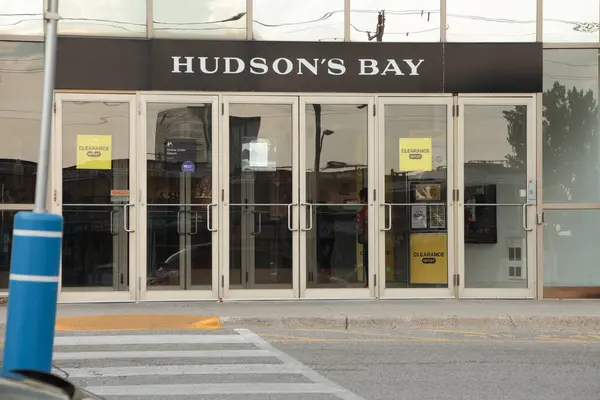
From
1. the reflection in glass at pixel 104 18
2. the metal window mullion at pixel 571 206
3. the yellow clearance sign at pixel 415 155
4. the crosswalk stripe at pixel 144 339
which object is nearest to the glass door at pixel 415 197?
the yellow clearance sign at pixel 415 155

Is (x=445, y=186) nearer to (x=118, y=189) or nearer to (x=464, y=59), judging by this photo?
(x=464, y=59)

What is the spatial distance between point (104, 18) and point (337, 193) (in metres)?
4.51

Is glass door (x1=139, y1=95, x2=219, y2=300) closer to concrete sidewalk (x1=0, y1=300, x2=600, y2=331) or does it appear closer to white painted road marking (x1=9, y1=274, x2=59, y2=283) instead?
concrete sidewalk (x1=0, y1=300, x2=600, y2=331)

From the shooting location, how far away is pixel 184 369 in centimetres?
709

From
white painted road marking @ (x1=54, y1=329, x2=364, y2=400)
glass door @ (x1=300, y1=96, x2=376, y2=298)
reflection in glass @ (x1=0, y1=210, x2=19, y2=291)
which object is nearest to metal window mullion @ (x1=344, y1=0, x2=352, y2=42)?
glass door @ (x1=300, y1=96, x2=376, y2=298)

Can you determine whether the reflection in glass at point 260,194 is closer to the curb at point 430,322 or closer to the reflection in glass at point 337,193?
the reflection in glass at point 337,193

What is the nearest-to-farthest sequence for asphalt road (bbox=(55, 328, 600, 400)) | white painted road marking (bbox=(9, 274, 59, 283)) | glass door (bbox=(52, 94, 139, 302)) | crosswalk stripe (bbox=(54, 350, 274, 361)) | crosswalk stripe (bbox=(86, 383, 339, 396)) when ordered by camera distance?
white painted road marking (bbox=(9, 274, 59, 283))
crosswalk stripe (bbox=(86, 383, 339, 396))
asphalt road (bbox=(55, 328, 600, 400))
crosswalk stripe (bbox=(54, 350, 274, 361))
glass door (bbox=(52, 94, 139, 302))

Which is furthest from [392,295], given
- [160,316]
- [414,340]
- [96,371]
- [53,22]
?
[53,22]

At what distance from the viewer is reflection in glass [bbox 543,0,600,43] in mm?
11734

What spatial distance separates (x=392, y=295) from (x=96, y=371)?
5744 millimetres

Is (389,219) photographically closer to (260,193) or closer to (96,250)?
(260,193)

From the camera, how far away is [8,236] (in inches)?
441

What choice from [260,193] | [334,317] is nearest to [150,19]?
[260,193]

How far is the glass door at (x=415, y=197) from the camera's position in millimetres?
11555
